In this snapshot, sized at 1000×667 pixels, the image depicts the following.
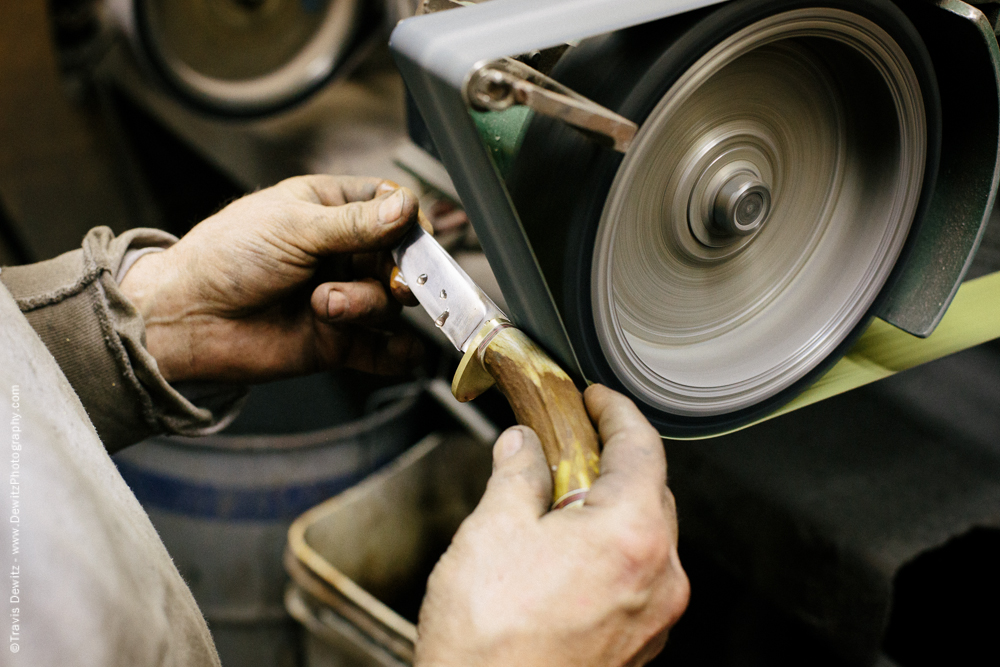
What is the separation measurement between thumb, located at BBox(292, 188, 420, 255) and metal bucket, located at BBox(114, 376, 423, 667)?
64 centimetres

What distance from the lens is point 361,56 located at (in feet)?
5.93

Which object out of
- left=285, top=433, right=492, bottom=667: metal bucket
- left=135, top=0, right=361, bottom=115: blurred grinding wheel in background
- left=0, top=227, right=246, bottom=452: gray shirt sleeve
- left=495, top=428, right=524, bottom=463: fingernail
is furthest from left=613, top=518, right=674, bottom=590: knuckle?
left=135, top=0, right=361, bottom=115: blurred grinding wheel in background

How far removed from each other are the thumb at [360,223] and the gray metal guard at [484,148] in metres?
0.17

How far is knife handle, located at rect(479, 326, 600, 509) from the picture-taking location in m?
0.50

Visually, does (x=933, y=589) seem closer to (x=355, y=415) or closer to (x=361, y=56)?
(x=355, y=415)

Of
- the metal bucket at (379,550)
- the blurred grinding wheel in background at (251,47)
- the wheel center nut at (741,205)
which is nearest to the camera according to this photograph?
the wheel center nut at (741,205)

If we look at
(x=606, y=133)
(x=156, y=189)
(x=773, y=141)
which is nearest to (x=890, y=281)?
(x=773, y=141)

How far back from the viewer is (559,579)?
1.47ft

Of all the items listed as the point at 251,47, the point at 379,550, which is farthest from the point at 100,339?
the point at 251,47

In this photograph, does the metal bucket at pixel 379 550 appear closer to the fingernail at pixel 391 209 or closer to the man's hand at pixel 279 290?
the man's hand at pixel 279 290

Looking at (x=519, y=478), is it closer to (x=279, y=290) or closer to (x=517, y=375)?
(x=517, y=375)

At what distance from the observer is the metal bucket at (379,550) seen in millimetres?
1190

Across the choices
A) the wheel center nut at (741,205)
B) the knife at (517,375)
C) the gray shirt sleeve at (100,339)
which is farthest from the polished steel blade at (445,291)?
the gray shirt sleeve at (100,339)

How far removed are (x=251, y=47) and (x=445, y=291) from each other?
4.52 feet
